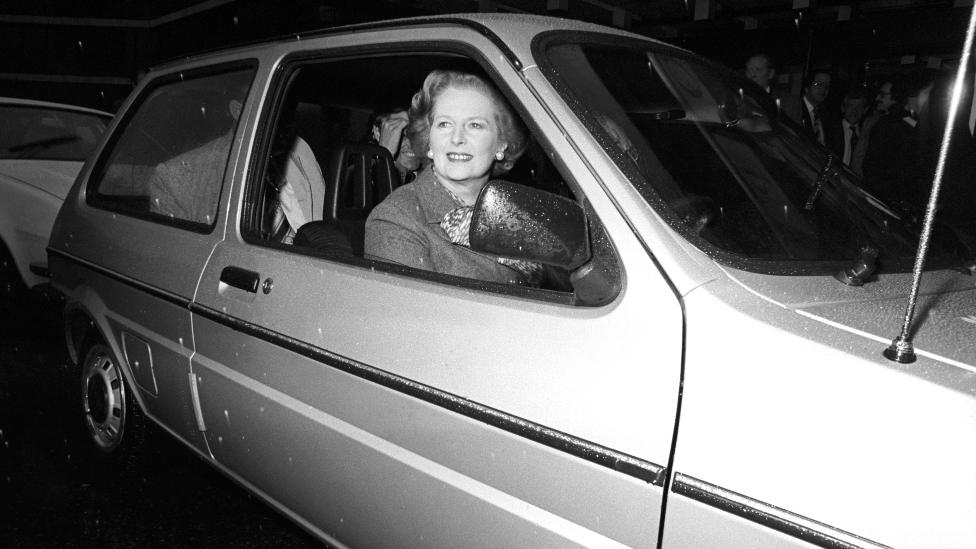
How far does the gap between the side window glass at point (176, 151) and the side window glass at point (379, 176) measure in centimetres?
20

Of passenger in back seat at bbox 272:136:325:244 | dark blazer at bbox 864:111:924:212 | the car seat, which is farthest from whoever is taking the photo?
dark blazer at bbox 864:111:924:212

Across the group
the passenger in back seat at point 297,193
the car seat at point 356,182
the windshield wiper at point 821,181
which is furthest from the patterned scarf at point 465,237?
the passenger in back seat at point 297,193

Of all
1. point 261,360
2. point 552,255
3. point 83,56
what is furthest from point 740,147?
point 83,56

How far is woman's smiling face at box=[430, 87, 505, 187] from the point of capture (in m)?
2.11

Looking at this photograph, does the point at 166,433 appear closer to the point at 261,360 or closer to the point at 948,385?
the point at 261,360

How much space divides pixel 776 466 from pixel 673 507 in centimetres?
20

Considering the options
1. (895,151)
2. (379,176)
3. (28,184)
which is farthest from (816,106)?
(28,184)

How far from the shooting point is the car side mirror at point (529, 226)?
1354 millimetres

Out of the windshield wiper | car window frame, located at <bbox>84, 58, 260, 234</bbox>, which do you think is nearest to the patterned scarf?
the windshield wiper

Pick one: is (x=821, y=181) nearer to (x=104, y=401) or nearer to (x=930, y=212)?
(x=930, y=212)

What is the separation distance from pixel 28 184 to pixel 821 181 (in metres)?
5.12

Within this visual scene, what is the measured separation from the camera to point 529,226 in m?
1.35

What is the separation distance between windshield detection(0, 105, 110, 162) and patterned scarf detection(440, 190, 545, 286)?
4374mm

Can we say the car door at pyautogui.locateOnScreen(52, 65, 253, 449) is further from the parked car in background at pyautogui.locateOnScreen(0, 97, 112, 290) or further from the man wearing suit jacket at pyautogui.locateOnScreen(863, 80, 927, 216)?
the man wearing suit jacket at pyautogui.locateOnScreen(863, 80, 927, 216)
